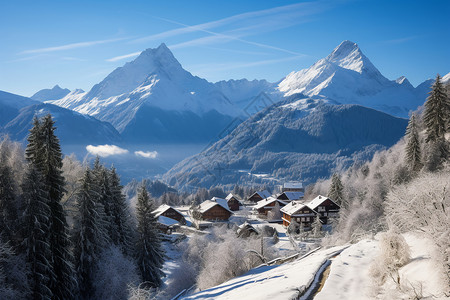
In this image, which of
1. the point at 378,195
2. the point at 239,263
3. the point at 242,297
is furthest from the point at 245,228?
the point at 242,297

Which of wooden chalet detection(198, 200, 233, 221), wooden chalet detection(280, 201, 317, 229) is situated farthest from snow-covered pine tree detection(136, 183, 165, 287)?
wooden chalet detection(198, 200, 233, 221)

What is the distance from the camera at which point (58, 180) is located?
27.9 meters

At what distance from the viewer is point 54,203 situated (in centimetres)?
2745

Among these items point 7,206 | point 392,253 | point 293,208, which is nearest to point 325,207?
point 293,208

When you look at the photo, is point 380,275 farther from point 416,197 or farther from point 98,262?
point 98,262

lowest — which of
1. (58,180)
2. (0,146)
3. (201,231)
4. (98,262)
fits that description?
(201,231)

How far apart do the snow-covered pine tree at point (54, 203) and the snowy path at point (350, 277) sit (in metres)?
21.9

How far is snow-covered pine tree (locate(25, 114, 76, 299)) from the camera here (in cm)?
2684

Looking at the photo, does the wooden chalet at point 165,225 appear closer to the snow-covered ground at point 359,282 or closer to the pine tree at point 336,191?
the pine tree at point 336,191

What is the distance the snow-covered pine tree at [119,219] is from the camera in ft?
123

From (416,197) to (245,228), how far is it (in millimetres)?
43682

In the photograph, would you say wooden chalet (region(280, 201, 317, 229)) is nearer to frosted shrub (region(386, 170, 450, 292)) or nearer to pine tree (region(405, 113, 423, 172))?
pine tree (region(405, 113, 423, 172))

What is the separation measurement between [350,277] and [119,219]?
28.6m

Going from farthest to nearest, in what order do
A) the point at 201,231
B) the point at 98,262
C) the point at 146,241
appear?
the point at 201,231, the point at 146,241, the point at 98,262
